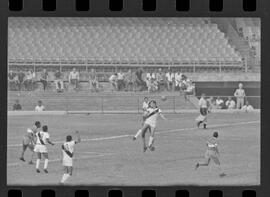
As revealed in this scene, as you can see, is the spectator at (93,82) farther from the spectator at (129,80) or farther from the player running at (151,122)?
the player running at (151,122)

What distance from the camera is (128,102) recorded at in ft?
49.4

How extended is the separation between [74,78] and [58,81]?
0.33 metres

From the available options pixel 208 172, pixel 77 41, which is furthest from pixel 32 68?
pixel 208 172

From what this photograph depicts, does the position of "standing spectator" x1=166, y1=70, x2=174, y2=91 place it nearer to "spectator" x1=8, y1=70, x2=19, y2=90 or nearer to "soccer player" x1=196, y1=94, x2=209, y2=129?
"soccer player" x1=196, y1=94, x2=209, y2=129

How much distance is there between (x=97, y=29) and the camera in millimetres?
15750

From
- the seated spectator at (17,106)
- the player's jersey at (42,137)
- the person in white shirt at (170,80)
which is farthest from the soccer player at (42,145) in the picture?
the person in white shirt at (170,80)

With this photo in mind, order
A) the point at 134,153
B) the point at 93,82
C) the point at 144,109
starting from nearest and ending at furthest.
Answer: the point at 134,153, the point at 144,109, the point at 93,82

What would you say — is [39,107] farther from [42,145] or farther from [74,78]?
[74,78]

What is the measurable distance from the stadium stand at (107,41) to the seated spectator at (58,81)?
24 cm

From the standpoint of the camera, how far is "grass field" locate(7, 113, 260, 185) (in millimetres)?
14125

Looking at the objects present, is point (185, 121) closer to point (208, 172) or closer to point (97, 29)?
point (208, 172)

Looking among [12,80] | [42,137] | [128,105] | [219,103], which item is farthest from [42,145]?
[219,103]

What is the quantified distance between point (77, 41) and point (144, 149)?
2.27 metres

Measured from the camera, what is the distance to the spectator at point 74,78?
1534cm
